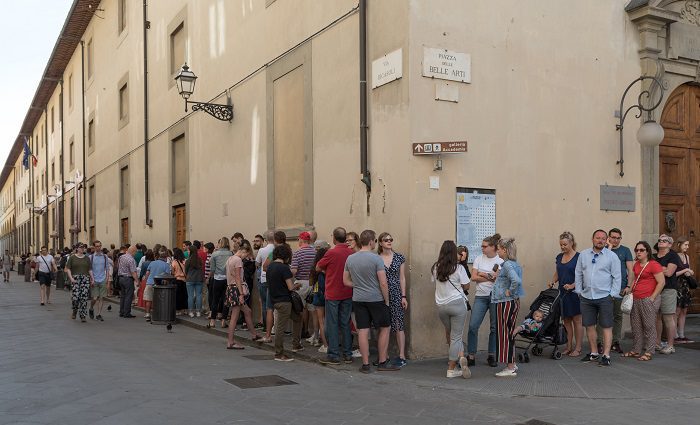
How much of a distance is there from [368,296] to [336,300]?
773 millimetres

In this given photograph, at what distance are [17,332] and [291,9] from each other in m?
7.53

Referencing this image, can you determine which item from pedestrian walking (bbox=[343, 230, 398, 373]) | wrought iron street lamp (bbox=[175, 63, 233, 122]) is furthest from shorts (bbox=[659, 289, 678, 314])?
wrought iron street lamp (bbox=[175, 63, 233, 122])

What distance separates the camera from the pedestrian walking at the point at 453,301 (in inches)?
300

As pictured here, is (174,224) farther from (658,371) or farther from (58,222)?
(58,222)

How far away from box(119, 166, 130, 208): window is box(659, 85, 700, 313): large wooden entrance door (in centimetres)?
1779

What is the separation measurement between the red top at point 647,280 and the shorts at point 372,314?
3.29 m

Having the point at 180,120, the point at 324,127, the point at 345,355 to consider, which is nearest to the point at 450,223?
the point at 345,355

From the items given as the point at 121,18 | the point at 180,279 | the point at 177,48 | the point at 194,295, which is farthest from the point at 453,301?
the point at 121,18

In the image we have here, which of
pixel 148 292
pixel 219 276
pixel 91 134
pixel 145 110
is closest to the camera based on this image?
pixel 219 276

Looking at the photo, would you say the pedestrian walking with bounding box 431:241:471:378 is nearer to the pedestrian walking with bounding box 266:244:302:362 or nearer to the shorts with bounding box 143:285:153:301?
the pedestrian walking with bounding box 266:244:302:362

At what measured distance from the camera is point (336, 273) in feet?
28.2

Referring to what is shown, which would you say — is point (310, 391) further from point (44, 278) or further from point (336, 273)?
point (44, 278)

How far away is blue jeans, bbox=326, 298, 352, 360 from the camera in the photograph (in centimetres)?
861

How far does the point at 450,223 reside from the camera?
29.6 feet
